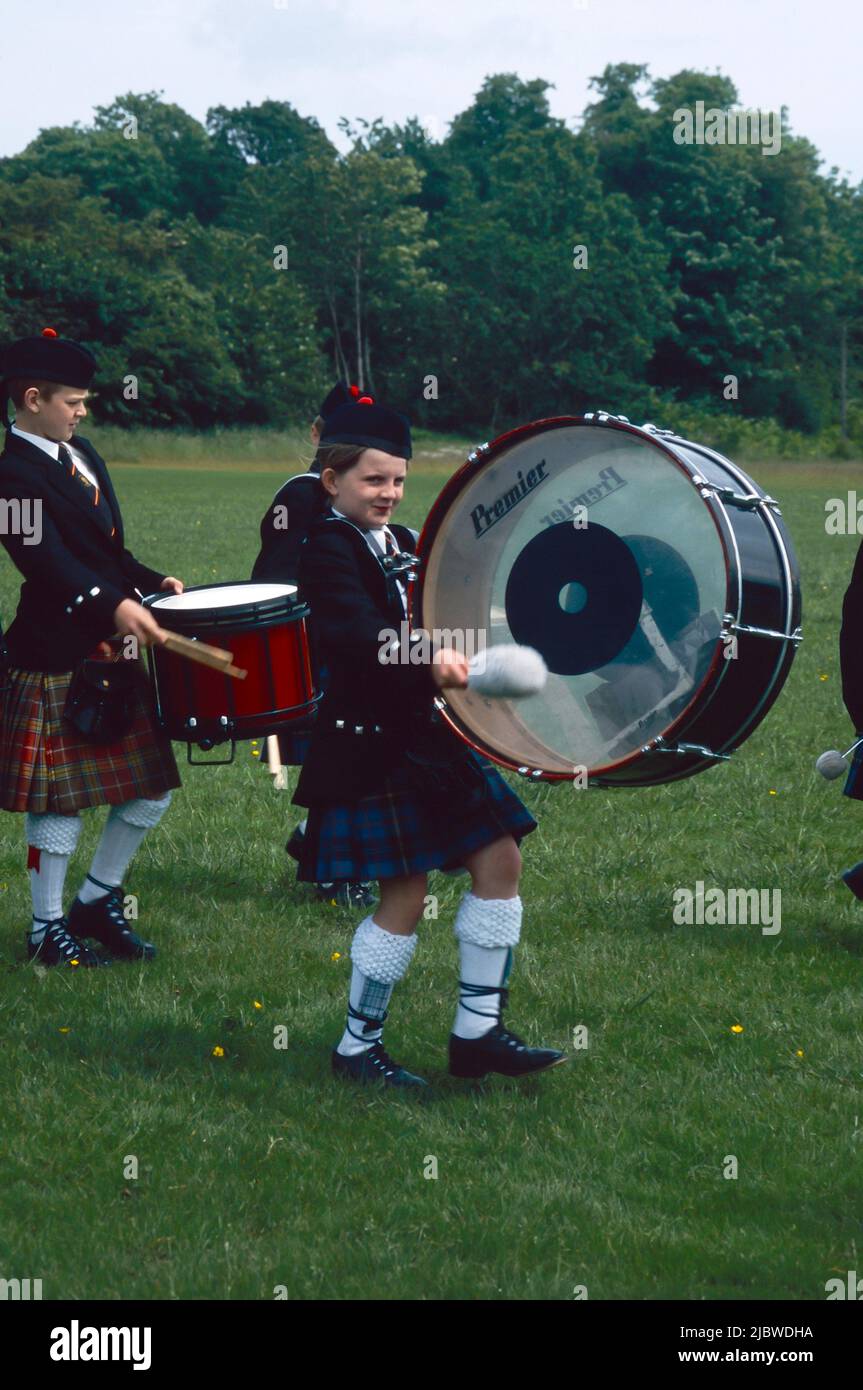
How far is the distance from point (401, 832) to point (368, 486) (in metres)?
0.90

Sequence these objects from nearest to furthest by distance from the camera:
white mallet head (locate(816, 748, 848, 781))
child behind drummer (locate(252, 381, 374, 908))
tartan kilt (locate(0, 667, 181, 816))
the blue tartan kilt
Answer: white mallet head (locate(816, 748, 848, 781))
tartan kilt (locate(0, 667, 181, 816))
the blue tartan kilt
child behind drummer (locate(252, 381, 374, 908))

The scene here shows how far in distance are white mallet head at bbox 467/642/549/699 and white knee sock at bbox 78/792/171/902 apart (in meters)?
2.21

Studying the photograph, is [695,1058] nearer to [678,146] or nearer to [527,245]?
[527,245]

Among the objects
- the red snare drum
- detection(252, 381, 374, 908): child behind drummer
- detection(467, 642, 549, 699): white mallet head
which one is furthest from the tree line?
detection(467, 642, 549, 699): white mallet head

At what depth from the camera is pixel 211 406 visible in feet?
186

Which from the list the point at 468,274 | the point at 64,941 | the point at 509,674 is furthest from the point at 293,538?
the point at 468,274

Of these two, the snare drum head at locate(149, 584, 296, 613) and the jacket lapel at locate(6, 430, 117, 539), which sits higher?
the jacket lapel at locate(6, 430, 117, 539)

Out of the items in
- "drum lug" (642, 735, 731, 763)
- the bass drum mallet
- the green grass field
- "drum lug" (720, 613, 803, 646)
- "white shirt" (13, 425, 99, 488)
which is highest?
"white shirt" (13, 425, 99, 488)

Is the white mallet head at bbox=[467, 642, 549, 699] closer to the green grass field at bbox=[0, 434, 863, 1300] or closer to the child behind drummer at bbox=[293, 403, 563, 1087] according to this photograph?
the child behind drummer at bbox=[293, 403, 563, 1087]

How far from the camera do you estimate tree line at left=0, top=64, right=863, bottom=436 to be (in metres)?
55.8

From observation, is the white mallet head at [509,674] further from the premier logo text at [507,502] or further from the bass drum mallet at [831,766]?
the bass drum mallet at [831,766]

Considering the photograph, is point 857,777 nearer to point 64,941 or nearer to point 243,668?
point 243,668

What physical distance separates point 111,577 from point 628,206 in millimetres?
69856

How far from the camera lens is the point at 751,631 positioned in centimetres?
391
